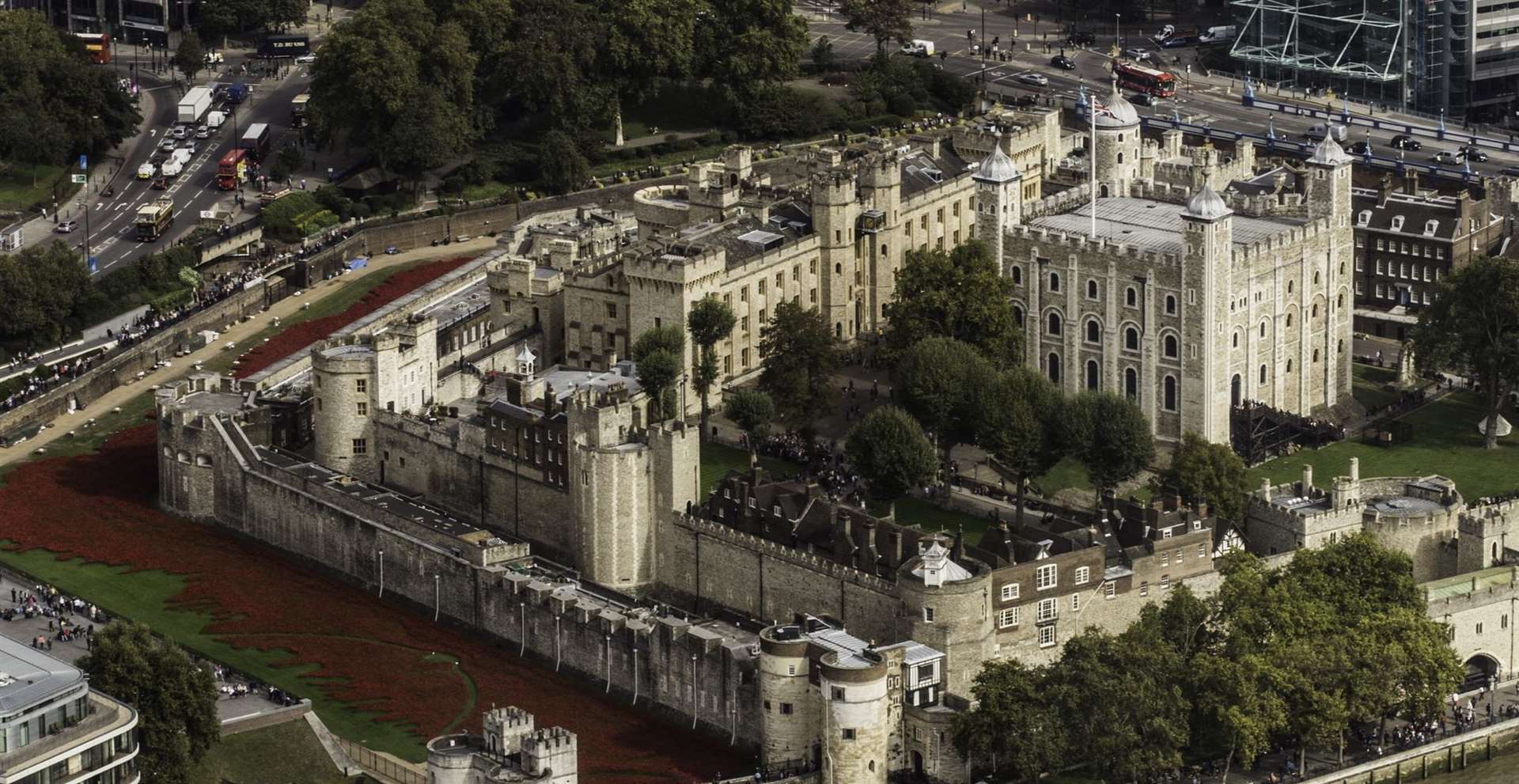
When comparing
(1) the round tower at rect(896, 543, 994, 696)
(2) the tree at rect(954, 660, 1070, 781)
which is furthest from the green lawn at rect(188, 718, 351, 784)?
(2) the tree at rect(954, 660, 1070, 781)

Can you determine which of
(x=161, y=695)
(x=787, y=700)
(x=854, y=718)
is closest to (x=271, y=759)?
(x=161, y=695)


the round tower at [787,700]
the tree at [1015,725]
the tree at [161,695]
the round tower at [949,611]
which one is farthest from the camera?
the round tower at [949,611]

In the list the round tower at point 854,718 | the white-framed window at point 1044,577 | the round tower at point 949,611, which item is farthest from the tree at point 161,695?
the white-framed window at point 1044,577

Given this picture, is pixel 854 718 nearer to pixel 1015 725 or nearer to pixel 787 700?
pixel 787 700

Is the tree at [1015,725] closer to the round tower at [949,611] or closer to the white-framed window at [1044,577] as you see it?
the round tower at [949,611]

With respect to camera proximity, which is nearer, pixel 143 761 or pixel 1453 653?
pixel 143 761

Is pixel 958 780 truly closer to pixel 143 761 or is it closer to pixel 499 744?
pixel 499 744

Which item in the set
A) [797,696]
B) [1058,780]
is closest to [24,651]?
[797,696]
